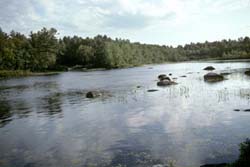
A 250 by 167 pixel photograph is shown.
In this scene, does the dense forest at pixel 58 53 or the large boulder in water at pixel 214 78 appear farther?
Result: the dense forest at pixel 58 53

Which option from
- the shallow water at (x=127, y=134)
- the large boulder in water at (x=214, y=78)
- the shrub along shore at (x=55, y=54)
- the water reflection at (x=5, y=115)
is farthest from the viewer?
the shrub along shore at (x=55, y=54)

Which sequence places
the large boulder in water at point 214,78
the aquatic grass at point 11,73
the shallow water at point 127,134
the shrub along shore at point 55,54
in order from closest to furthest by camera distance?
the shallow water at point 127,134
the large boulder in water at point 214,78
the aquatic grass at point 11,73
the shrub along shore at point 55,54

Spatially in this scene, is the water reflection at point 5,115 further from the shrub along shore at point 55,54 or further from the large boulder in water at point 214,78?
the shrub along shore at point 55,54

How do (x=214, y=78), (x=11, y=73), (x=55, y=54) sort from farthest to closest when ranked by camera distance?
(x=55, y=54), (x=11, y=73), (x=214, y=78)

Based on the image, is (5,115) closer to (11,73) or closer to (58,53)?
(11,73)

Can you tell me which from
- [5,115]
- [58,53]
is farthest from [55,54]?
[5,115]

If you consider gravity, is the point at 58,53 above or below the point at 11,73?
above

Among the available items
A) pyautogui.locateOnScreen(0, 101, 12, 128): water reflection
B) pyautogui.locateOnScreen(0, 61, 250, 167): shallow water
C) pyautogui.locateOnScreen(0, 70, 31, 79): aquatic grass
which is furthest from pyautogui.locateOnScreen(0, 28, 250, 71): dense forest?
pyautogui.locateOnScreen(0, 61, 250, 167): shallow water

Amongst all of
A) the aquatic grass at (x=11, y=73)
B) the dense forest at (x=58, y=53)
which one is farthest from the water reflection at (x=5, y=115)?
the dense forest at (x=58, y=53)

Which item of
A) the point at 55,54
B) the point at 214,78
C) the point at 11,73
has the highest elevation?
the point at 55,54

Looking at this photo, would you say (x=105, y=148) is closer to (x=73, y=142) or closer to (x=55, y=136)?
(x=73, y=142)

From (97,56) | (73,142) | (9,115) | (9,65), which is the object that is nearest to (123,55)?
(97,56)

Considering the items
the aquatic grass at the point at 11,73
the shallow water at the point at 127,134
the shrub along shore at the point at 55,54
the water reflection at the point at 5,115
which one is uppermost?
the shrub along shore at the point at 55,54

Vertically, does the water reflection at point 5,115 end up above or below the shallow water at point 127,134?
above
